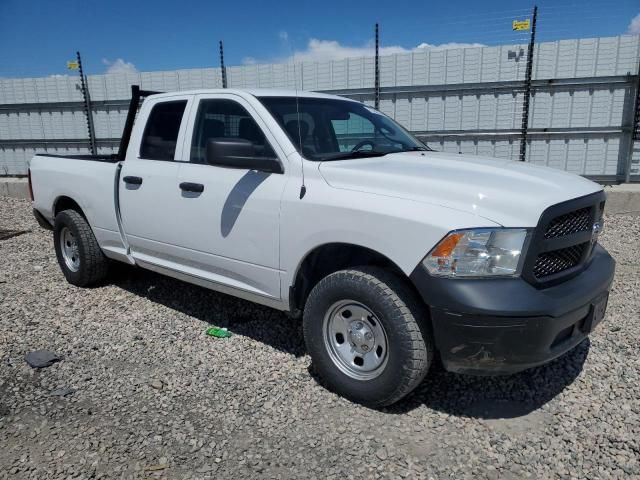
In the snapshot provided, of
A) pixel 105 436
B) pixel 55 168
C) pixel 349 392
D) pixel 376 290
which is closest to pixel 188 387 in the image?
pixel 105 436

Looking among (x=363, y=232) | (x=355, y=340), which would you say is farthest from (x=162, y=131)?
(x=355, y=340)

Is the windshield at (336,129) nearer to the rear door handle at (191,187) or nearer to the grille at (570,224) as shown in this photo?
the rear door handle at (191,187)

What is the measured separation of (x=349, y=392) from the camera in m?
3.00

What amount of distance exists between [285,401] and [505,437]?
129cm

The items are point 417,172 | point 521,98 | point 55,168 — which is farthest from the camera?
point 521,98

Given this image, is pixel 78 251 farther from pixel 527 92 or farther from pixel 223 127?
pixel 527 92

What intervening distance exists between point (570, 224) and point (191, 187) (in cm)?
253

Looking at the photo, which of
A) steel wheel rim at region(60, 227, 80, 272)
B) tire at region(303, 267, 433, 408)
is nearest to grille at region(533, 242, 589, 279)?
tire at region(303, 267, 433, 408)

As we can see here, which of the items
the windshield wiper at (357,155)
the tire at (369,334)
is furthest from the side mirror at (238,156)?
the tire at (369,334)

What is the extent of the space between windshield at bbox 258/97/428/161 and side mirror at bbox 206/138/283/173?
23 centimetres

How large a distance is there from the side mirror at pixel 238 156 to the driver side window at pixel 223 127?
0.15m

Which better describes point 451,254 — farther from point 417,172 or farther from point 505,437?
point 505,437

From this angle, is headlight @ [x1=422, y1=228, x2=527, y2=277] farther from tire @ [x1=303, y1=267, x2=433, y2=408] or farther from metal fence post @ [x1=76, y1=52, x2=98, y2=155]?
metal fence post @ [x1=76, y1=52, x2=98, y2=155]

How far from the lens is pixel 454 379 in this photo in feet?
10.9
